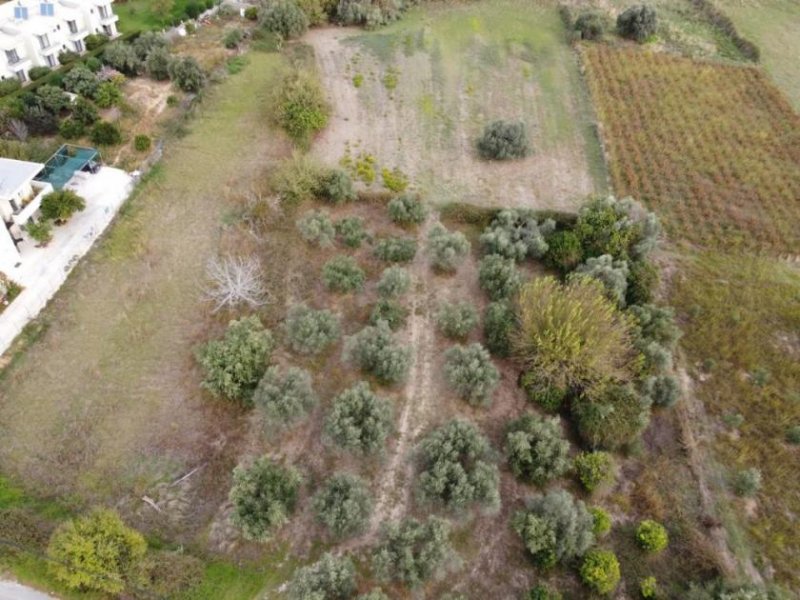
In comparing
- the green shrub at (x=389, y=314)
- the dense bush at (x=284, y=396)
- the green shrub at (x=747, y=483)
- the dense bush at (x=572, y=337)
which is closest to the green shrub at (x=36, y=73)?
the green shrub at (x=389, y=314)

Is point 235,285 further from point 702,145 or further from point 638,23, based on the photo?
point 638,23

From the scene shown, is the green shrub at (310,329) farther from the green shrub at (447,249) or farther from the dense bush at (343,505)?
the green shrub at (447,249)

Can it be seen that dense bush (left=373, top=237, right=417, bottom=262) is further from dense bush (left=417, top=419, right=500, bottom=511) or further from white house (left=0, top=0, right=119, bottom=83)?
white house (left=0, top=0, right=119, bottom=83)

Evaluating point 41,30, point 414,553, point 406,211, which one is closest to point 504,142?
point 406,211

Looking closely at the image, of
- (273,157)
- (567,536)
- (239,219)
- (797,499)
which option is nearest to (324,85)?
(273,157)

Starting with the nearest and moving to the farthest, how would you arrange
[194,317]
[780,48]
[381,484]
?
[381,484] → [194,317] → [780,48]

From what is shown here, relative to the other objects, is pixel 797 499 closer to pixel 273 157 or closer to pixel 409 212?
pixel 409 212
